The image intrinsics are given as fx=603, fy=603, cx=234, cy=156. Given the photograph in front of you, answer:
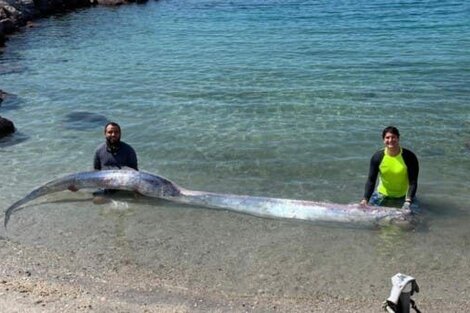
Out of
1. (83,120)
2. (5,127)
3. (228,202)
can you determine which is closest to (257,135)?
(228,202)

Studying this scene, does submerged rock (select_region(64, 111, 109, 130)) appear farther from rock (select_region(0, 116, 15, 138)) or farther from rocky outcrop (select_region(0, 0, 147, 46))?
rocky outcrop (select_region(0, 0, 147, 46))

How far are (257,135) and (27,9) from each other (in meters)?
30.1

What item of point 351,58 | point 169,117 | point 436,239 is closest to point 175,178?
point 169,117

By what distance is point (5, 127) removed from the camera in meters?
16.0

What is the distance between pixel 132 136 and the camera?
52.7ft

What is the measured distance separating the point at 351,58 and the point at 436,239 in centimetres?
1457

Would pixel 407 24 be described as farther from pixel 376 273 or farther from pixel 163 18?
pixel 376 273

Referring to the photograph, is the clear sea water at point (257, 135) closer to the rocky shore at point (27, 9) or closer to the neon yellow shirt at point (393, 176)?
the neon yellow shirt at point (393, 176)

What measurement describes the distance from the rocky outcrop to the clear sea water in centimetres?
235

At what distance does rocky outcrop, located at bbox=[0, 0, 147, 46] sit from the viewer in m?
34.1

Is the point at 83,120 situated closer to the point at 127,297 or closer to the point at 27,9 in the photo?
the point at 127,297

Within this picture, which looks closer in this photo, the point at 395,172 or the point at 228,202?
the point at 395,172

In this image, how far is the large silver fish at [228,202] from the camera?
10547 millimetres

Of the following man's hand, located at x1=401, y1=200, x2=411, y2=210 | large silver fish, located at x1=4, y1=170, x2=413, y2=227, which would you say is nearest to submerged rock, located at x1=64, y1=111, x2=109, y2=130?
large silver fish, located at x1=4, y1=170, x2=413, y2=227
